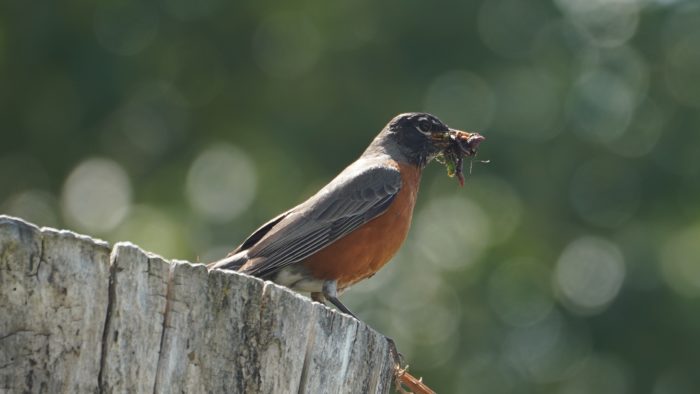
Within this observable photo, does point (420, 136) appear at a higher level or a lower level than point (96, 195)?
lower

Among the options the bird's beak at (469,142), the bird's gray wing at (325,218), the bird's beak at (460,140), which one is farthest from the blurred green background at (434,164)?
the bird's gray wing at (325,218)

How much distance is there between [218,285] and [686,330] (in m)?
12.1

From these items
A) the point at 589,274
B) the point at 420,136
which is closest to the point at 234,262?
the point at 420,136

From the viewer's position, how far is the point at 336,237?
302 inches

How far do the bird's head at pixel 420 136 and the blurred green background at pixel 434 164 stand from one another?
5.55 metres

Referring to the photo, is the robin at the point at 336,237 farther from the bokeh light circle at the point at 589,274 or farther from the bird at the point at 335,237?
the bokeh light circle at the point at 589,274

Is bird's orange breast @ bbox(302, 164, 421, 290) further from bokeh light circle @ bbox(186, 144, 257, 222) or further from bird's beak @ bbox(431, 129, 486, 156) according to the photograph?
bokeh light circle @ bbox(186, 144, 257, 222)

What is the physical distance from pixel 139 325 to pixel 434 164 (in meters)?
12.4

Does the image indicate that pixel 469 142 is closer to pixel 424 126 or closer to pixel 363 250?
pixel 424 126

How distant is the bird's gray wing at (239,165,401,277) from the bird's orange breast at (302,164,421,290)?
0.04 meters

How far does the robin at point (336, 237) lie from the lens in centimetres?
739

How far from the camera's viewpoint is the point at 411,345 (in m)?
15.5

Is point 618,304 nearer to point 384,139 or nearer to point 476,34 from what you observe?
point 476,34

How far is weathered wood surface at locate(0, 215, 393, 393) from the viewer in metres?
3.90
